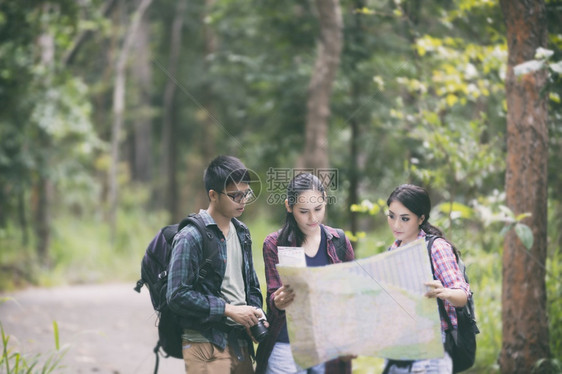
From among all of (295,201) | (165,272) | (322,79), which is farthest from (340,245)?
(322,79)

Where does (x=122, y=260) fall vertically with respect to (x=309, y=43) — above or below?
below

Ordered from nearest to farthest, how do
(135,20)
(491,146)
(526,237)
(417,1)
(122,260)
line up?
1. (526,237)
2. (491,146)
3. (417,1)
4. (122,260)
5. (135,20)

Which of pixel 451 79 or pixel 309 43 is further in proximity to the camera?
pixel 309 43

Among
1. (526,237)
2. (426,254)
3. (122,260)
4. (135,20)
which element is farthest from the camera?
(135,20)

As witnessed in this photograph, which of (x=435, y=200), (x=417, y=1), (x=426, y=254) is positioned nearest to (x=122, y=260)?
(x=435, y=200)

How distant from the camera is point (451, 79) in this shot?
5.79 m

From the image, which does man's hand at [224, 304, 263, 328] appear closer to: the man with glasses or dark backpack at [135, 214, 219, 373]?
the man with glasses

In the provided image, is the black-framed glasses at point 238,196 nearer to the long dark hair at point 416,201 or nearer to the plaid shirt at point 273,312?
the plaid shirt at point 273,312

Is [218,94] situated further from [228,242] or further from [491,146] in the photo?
[228,242]

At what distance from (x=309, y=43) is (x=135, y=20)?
25.4ft

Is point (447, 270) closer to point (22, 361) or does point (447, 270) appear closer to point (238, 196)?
point (238, 196)

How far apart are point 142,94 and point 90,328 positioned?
53.8 ft

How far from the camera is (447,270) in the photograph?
105 inches

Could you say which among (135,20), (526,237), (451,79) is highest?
(135,20)
